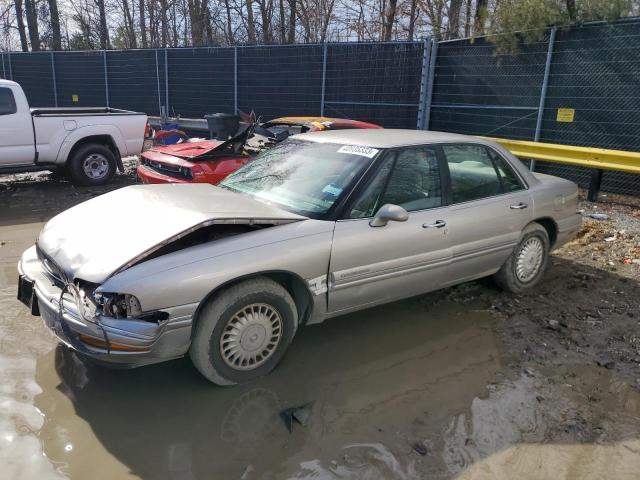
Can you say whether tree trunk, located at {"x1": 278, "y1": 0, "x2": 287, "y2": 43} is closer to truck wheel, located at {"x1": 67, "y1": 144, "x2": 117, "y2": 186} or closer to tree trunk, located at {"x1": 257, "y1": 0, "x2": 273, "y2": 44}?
tree trunk, located at {"x1": 257, "y1": 0, "x2": 273, "y2": 44}

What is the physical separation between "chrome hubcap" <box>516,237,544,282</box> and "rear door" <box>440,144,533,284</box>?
0.24 meters

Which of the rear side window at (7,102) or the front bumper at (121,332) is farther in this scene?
the rear side window at (7,102)

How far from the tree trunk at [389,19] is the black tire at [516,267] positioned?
54.7 feet

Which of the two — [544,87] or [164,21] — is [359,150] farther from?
[164,21]

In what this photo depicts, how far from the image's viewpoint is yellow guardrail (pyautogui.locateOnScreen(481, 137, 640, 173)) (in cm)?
805

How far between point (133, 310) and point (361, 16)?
20.9m

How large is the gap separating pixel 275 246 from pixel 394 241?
0.97 m

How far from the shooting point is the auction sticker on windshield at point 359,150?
4.14 metres

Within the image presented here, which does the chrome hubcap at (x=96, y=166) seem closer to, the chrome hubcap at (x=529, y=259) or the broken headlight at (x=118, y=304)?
the broken headlight at (x=118, y=304)

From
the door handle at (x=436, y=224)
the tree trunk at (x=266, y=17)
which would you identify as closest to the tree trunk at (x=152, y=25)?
the tree trunk at (x=266, y=17)

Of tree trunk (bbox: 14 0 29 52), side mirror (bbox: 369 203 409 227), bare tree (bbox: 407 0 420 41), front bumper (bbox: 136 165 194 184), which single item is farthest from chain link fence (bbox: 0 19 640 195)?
tree trunk (bbox: 14 0 29 52)

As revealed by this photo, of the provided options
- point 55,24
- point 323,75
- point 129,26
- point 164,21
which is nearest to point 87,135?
point 323,75

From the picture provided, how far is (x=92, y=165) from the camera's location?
953cm

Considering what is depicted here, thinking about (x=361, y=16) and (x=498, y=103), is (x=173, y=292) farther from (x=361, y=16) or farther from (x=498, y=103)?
(x=361, y=16)
